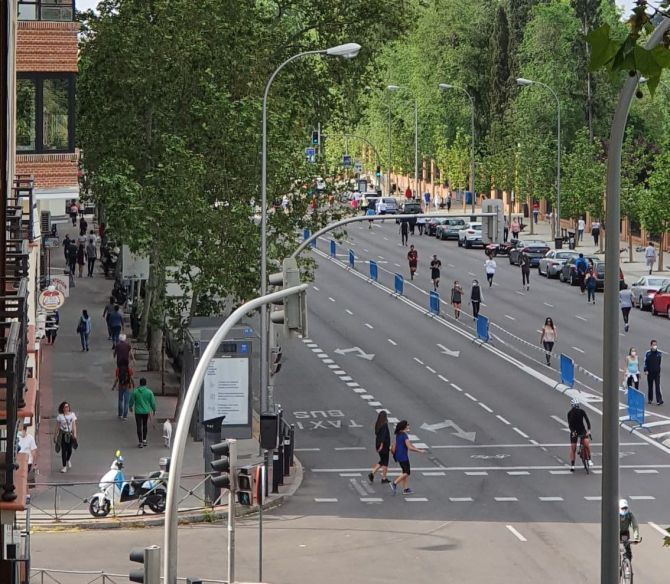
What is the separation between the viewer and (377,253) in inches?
3216

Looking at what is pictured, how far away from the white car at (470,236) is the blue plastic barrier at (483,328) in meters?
29.5

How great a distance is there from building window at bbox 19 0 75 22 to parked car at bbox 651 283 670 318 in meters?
25.3

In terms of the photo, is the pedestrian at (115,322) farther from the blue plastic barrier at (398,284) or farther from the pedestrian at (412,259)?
the pedestrian at (412,259)

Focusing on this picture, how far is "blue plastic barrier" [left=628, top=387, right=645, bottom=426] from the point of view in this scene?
38906 millimetres

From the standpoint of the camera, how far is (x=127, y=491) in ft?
98.9

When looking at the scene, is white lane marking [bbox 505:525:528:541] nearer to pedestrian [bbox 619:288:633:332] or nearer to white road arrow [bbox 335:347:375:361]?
white road arrow [bbox 335:347:375:361]

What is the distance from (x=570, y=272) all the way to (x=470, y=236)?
15656 mm

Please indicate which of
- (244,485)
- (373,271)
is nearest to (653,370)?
(244,485)

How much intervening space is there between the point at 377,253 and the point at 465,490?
161 feet

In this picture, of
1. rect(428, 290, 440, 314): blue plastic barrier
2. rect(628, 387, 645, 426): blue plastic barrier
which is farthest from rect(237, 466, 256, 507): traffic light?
rect(428, 290, 440, 314): blue plastic barrier

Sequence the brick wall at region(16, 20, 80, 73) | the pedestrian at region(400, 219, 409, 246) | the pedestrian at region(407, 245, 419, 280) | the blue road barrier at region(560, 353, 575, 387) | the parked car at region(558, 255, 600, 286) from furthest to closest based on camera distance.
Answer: the pedestrian at region(400, 219, 409, 246) < the pedestrian at region(407, 245, 419, 280) < the parked car at region(558, 255, 600, 286) < the blue road barrier at region(560, 353, 575, 387) < the brick wall at region(16, 20, 80, 73)

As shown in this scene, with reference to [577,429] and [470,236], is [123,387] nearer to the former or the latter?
[577,429]

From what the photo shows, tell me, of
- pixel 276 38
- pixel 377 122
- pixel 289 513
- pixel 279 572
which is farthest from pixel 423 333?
pixel 377 122

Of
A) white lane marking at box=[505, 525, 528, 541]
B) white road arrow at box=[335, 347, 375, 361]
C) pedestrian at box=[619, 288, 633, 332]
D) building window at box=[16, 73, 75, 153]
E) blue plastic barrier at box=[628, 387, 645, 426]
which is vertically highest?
building window at box=[16, 73, 75, 153]
